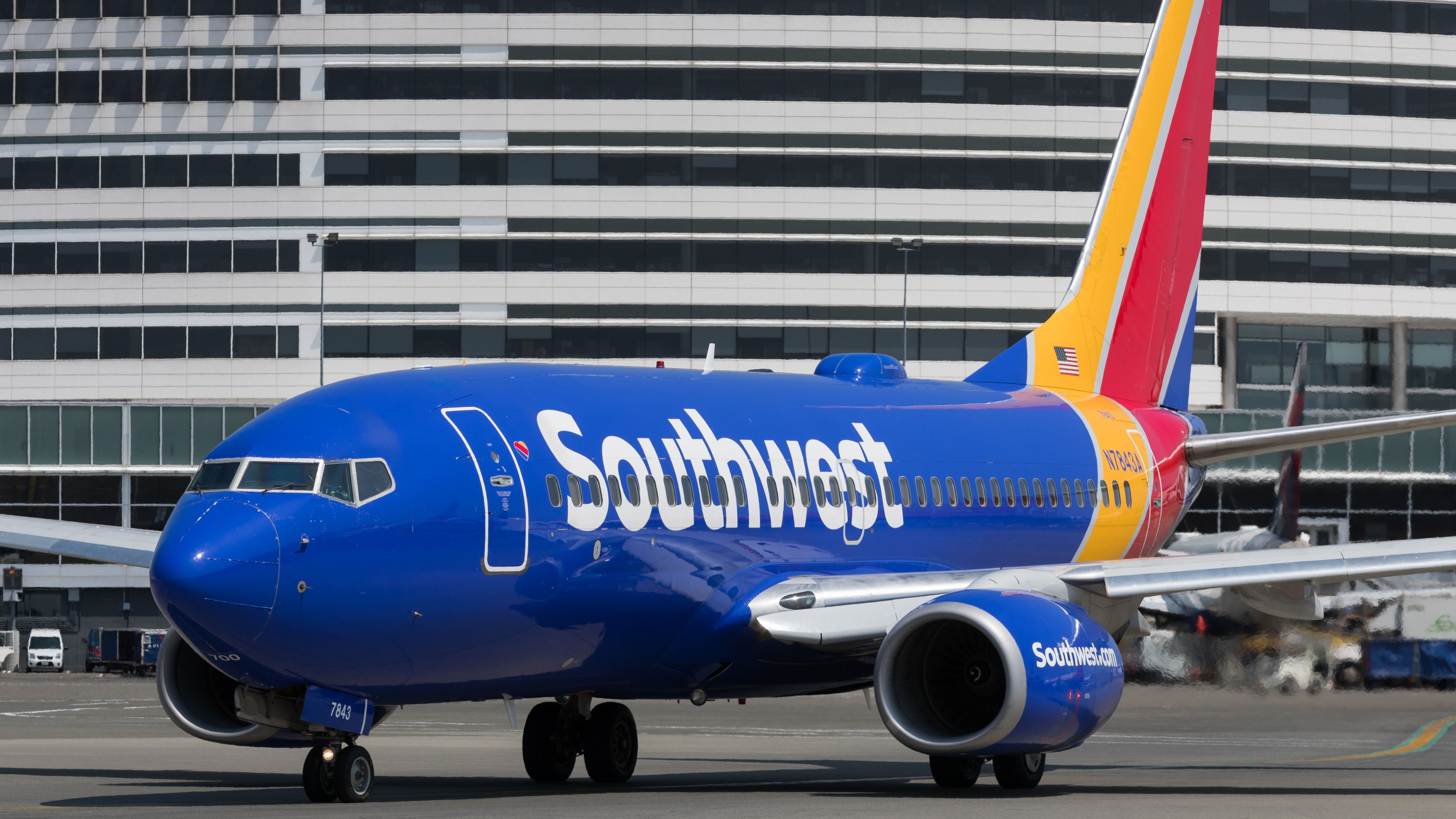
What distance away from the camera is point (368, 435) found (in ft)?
50.3

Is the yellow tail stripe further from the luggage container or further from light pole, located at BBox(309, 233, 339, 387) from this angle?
the luggage container

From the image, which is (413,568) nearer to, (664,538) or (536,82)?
(664,538)

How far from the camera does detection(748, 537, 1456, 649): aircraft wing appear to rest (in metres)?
17.9

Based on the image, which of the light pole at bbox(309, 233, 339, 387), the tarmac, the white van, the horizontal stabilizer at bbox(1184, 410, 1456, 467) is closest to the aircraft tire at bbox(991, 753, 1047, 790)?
the tarmac

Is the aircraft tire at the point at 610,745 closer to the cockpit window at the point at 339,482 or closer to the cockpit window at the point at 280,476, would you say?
the cockpit window at the point at 339,482

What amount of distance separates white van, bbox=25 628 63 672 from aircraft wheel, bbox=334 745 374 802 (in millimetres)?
56733

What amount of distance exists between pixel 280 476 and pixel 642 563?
3.82 metres

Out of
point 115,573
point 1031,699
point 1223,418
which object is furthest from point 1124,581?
point 115,573

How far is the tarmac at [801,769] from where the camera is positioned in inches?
613

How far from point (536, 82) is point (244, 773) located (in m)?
58.3

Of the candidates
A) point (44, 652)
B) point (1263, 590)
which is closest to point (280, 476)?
point (1263, 590)

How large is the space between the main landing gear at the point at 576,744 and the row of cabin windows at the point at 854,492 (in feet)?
9.06

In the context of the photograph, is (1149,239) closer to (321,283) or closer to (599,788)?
(599,788)

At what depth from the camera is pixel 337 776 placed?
598 inches
